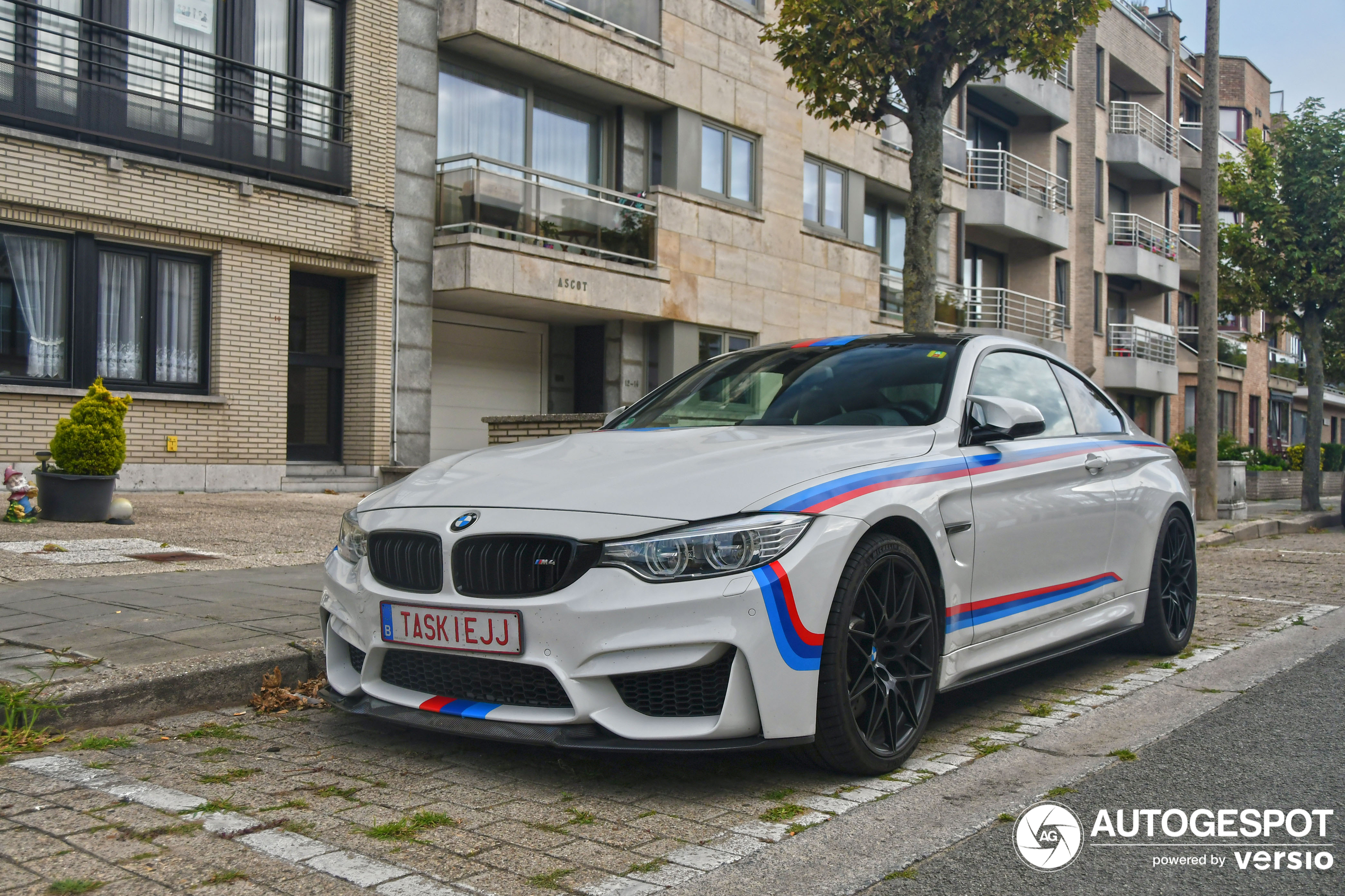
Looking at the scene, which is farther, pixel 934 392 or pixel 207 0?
pixel 207 0

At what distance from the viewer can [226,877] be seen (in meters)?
2.85

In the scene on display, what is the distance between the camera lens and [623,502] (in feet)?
11.9

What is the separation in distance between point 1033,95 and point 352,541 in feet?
93.7

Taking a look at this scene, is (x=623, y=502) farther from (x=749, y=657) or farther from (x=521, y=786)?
(x=521, y=786)

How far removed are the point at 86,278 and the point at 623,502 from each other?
11.5 m

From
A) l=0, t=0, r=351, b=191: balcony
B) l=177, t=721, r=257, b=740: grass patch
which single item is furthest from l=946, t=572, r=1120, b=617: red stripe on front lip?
l=0, t=0, r=351, b=191: balcony

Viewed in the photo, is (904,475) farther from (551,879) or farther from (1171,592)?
(1171,592)

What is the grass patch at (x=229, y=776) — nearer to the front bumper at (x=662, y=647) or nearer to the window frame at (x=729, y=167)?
the front bumper at (x=662, y=647)

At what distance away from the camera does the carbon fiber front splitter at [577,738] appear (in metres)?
3.38

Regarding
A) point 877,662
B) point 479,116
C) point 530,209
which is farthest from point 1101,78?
point 877,662

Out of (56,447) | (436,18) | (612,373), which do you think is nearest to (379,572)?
(56,447)

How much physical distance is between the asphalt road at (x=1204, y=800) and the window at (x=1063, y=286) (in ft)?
94.2

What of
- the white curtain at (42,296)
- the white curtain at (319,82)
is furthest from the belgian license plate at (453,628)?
the white curtain at (319,82)

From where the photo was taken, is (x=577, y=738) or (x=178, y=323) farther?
(x=178, y=323)
